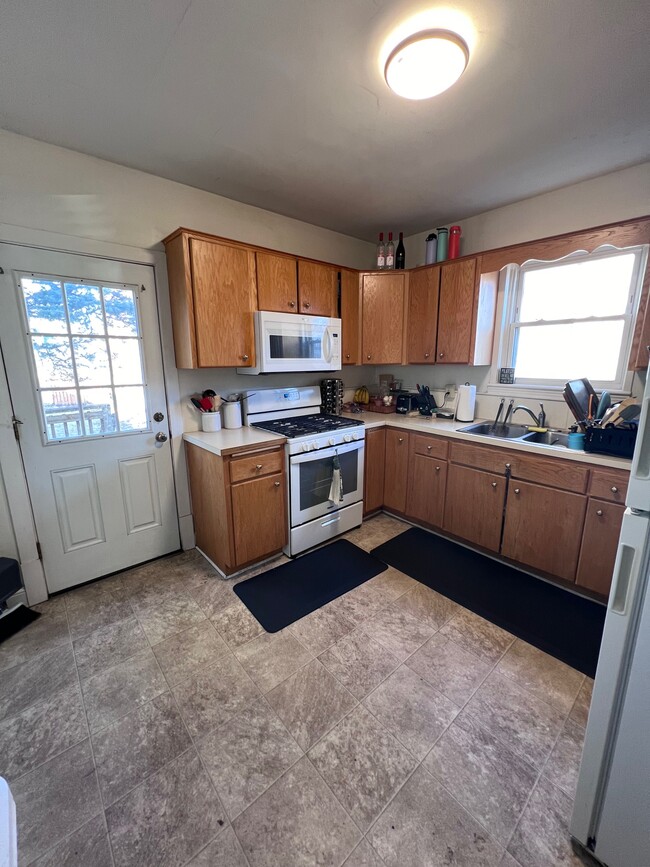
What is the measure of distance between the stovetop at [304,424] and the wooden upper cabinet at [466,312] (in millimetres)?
1025

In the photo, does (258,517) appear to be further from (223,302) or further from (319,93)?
(319,93)

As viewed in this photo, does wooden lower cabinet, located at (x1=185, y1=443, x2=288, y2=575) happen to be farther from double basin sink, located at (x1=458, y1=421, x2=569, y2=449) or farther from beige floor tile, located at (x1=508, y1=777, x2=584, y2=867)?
beige floor tile, located at (x1=508, y1=777, x2=584, y2=867)

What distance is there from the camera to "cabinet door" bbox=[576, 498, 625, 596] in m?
1.90

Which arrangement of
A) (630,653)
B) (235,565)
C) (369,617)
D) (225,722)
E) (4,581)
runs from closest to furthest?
(630,653)
(225,722)
(4,581)
(369,617)
(235,565)

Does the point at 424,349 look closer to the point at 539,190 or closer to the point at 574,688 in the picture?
the point at 539,190

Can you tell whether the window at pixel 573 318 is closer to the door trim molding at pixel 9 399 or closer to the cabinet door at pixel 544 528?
the cabinet door at pixel 544 528

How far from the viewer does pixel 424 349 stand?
3.06m

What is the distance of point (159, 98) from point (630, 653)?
268cm

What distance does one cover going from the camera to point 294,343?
2600 millimetres

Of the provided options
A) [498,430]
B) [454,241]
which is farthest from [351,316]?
[498,430]

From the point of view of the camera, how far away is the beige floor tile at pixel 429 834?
1.02 meters

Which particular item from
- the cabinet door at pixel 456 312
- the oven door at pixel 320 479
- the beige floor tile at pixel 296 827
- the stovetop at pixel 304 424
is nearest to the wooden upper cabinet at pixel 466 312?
the cabinet door at pixel 456 312

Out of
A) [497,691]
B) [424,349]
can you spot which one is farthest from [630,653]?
[424,349]

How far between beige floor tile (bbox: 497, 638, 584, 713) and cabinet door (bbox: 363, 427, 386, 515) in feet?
4.92
